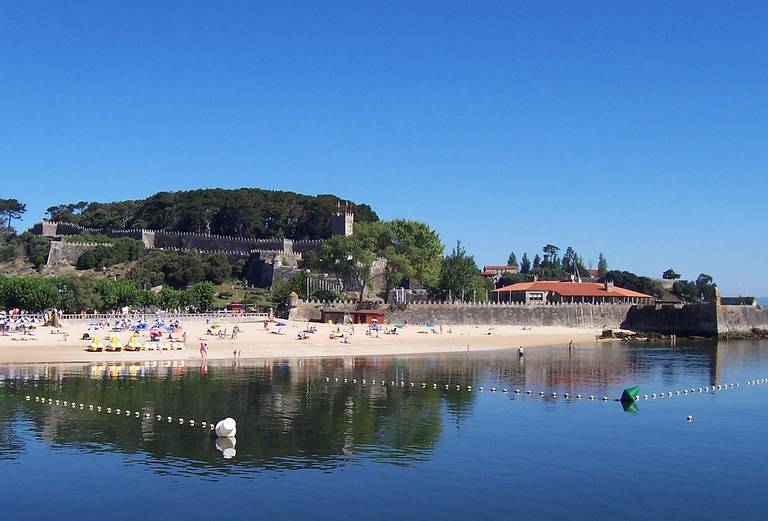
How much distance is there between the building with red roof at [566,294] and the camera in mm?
84000

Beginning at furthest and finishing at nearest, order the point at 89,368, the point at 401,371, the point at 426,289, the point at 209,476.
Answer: the point at 426,289
the point at 401,371
the point at 89,368
the point at 209,476

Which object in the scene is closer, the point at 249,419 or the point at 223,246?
the point at 249,419

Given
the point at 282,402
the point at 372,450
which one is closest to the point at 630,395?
the point at 282,402

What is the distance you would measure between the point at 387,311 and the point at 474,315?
8.18m

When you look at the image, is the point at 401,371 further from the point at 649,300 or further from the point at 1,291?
the point at 649,300

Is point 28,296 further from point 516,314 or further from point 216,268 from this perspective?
point 516,314

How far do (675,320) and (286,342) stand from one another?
37.1 metres

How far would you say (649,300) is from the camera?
88375 millimetres

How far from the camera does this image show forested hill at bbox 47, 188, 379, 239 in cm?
9819

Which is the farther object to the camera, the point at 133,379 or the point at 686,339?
the point at 686,339

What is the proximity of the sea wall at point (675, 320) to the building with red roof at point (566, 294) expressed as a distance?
6972 millimetres

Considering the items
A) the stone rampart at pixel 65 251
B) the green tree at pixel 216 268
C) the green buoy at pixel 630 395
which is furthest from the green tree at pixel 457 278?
the green buoy at pixel 630 395

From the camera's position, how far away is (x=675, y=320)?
71375 mm

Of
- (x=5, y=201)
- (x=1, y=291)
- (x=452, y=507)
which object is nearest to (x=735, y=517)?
(x=452, y=507)
